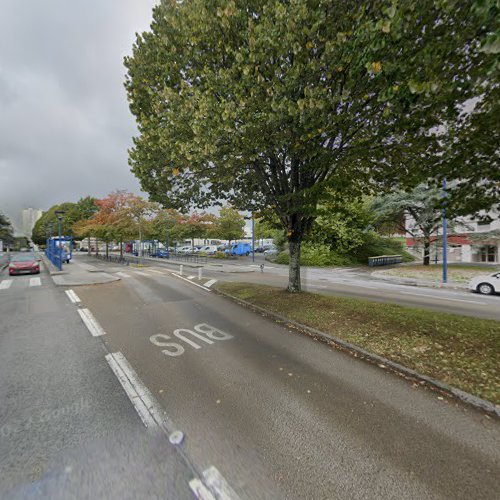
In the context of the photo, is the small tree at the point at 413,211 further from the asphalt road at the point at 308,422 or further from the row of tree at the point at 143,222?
the asphalt road at the point at 308,422

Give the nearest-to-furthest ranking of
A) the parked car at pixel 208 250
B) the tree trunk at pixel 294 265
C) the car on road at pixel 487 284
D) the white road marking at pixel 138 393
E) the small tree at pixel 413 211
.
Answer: the white road marking at pixel 138 393 → the tree trunk at pixel 294 265 → the car on road at pixel 487 284 → the small tree at pixel 413 211 → the parked car at pixel 208 250

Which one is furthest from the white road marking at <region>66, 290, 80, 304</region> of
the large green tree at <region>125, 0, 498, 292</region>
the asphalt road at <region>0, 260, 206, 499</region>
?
the large green tree at <region>125, 0, 498, 292</region>

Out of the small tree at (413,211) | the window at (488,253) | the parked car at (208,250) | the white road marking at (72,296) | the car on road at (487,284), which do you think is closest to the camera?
the white road marking at (72,296)

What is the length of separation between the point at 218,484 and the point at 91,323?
20.2ft

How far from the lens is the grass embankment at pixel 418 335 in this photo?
13.1 feet

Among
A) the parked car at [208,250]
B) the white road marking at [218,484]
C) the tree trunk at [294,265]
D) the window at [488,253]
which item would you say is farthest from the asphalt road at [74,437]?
the parked car at [208,250]

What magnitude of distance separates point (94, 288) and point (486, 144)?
14.8m

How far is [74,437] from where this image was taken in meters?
2.76

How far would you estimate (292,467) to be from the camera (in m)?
2.41

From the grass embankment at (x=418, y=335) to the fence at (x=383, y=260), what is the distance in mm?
20368

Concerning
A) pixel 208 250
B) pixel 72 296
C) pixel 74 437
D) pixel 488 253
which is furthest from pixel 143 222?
pixel 488 253

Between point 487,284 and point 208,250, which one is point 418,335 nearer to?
point 487,284

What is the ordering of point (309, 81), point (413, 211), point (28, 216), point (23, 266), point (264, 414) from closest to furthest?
point (264, 414) → point (309, 81) → point (23, 266) → point (413, 211) → point (28, 216)

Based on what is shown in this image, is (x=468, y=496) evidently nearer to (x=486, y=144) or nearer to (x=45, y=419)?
(x=45, y=419)
